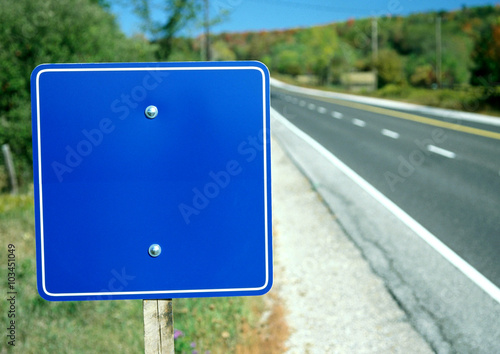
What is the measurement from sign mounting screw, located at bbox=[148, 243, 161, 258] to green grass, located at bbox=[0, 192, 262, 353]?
237 cm

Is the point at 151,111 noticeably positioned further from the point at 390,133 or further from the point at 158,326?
the point at 390,133

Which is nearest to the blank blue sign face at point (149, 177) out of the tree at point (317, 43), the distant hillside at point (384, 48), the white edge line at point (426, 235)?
the white edge line at point (426, 235)

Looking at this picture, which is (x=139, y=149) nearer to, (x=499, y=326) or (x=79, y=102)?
(x=79, y=102)

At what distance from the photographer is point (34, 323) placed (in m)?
4.53

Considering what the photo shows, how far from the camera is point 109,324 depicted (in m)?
4.59

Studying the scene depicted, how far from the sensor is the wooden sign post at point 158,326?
67.3 inches

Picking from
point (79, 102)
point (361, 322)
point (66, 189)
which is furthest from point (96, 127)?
point (361, 322)

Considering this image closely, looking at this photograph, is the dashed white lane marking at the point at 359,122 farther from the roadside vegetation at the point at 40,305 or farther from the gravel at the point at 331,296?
the gravel at the point at 331,296

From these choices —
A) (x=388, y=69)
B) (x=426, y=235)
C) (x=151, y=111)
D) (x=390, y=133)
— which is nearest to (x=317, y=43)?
(x=388, y=69)

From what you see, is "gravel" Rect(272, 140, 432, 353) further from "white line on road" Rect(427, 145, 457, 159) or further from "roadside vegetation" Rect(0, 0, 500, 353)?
"white line on road" Rect(427, 145, 457, 159)

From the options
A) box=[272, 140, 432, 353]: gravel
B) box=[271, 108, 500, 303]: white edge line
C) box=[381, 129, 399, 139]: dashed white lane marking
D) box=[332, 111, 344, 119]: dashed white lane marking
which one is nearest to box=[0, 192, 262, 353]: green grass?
box=[272, 140, 432, 353]: gravel

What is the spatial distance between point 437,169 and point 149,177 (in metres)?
10.5

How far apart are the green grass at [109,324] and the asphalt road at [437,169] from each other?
9.17 ft

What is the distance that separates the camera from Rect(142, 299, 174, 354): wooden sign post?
1708 mm
